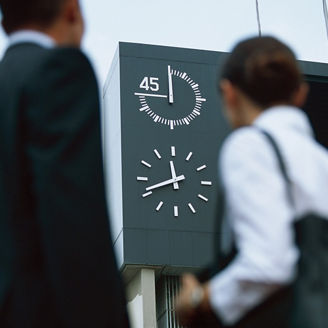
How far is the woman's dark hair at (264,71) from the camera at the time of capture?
6.37 ft

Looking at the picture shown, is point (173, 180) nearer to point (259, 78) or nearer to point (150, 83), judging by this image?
point (150, 83)

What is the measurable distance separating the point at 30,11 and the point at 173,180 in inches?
667

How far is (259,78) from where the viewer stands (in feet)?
6.39

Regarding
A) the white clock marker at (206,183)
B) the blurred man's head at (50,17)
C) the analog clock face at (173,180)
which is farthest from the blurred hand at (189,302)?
the white clock marker at (206,183)

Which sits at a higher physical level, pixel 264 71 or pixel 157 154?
pixel 157 154

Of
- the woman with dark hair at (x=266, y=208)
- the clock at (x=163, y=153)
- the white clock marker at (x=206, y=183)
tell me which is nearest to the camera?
the woman with dark hair at (x=266, y=208)

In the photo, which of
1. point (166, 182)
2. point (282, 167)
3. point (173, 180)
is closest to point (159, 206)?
point (166, 182)

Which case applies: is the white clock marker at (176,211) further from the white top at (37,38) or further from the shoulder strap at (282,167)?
the shoulder strap at (282,167)

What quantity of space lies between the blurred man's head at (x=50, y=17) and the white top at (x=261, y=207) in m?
0.46

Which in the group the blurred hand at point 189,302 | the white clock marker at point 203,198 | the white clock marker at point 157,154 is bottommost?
the blurred hand at point 189,302

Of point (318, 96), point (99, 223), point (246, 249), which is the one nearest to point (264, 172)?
point (246, 249)

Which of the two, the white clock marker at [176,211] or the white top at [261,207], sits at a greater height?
the white clock marker at [176,211]

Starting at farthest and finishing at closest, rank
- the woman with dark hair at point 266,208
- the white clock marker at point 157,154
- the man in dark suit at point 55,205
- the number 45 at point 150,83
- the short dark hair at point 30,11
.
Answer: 1. the number 45 at point 150,83
2. the white clock marker at point 157,154
3. the short dark hair at point 30,11
4. the man in dark suit at point 55,205
5. the woman with dark hair at point 266,208

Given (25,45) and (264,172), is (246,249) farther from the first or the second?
(25,45)
